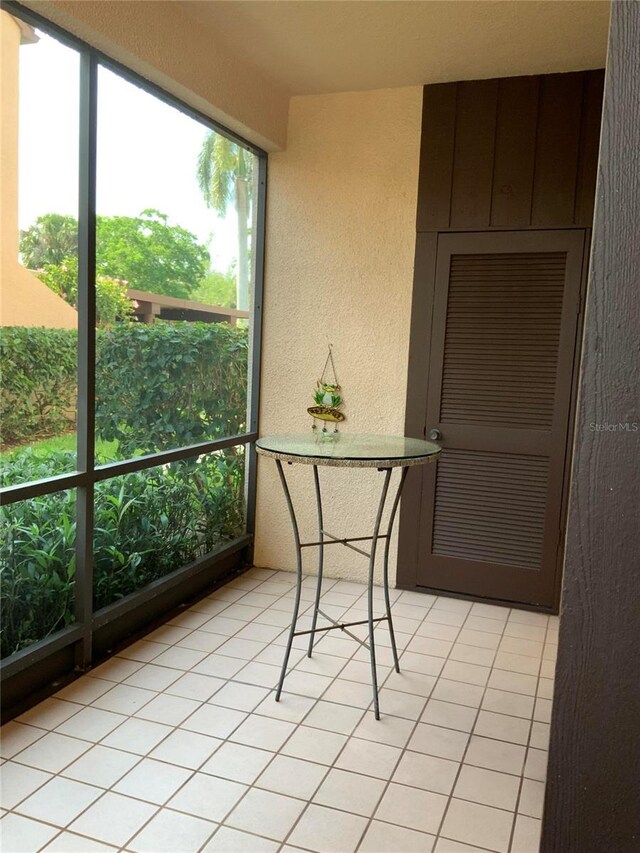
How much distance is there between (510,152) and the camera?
135 inches

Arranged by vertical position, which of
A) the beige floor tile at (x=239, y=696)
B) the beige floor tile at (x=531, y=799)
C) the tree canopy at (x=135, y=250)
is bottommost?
the beige floor tile at (x=239, y=696)

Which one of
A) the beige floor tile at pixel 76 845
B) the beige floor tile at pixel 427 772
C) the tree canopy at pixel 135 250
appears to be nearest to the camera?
the beige floor tile at pixel 76 845

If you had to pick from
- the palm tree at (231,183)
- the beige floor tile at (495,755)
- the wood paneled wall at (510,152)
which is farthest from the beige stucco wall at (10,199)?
the beige floor tile at (495,755)

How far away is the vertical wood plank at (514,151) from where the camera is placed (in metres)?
3.38

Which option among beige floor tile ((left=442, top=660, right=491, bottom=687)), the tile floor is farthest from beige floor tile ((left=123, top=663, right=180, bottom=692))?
beige floor tile ((left=442, top=660, right=491, bottom=687))

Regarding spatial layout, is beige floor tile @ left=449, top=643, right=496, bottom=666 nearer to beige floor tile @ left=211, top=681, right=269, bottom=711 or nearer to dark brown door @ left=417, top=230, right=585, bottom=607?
dark brown door @ left=417, top=230, right=585, bottom=607

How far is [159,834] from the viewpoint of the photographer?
1.83 m

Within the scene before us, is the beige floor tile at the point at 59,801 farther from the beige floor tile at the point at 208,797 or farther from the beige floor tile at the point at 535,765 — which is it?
the beige floor tile at the point at 535,765

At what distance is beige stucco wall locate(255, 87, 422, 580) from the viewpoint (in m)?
3.68

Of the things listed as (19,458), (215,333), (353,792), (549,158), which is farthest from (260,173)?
(353,792)

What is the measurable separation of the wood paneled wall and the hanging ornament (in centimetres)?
100

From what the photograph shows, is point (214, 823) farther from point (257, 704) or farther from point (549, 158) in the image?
point (549, 158)

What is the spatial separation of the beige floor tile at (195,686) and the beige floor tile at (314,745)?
1.44 ft

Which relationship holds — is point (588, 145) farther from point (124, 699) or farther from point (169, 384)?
point (124, 699)
